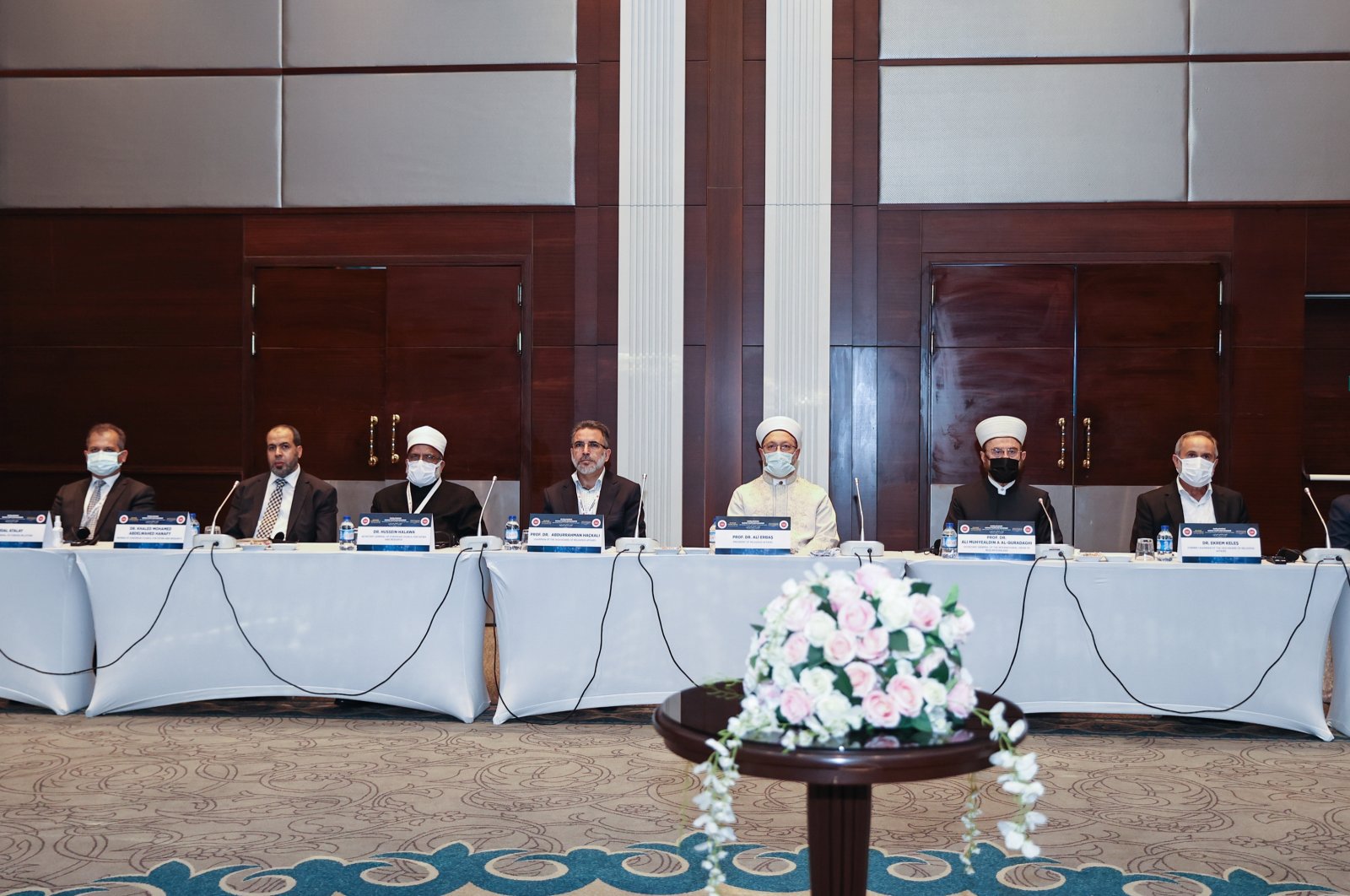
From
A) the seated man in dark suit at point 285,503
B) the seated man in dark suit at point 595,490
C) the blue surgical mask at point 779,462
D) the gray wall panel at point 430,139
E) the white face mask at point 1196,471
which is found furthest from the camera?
the gray wall panel at point 430,139

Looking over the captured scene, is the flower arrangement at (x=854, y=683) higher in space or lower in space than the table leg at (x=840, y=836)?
higher

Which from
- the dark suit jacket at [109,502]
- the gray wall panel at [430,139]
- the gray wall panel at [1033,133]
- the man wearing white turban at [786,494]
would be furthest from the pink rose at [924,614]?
the gray wall panel at [430,139]

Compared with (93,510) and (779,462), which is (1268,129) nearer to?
(779,462)

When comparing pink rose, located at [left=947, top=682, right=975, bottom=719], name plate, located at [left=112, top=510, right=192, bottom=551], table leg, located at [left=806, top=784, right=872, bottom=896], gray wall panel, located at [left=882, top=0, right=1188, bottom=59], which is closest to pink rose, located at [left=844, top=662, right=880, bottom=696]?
pink rose, located at [left=947, top=682, right=975, bottom=719]

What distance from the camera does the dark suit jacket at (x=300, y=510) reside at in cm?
539

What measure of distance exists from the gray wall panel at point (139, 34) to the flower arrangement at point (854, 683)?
635 cm

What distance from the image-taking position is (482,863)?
9.29ft

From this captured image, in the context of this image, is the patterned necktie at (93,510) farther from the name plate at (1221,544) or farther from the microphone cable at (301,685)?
the name plate at (1221,544)

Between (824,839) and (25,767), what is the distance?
2902 millimetres

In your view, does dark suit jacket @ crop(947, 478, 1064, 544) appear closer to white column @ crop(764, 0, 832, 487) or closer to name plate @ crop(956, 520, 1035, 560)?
name plate @ crop(956, 520, 1035, 560)

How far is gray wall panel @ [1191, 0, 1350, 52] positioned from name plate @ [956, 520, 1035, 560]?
12.7ft

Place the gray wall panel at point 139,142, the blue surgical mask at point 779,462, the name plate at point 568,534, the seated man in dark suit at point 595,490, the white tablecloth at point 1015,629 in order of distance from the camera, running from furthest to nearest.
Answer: the gray wall panel at point 139,142 < the seated man in dark suit at point 595,490 < the blue surgical mask at point 779,462 < the name plate at point 568,534 < the white tablecloth at point 1015,629

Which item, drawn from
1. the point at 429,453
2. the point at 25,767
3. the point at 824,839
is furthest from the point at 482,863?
the point at 429,453

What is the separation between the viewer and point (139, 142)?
23.1 ft
